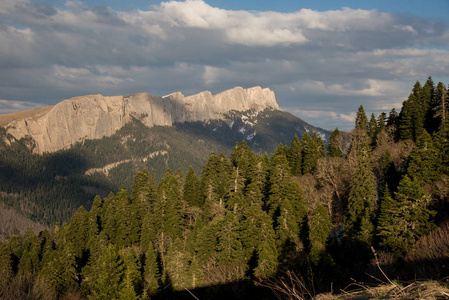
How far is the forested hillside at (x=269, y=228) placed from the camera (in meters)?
28.1

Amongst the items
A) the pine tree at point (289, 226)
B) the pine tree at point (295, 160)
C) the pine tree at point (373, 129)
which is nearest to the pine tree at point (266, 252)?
the pine tree at point (289, 226)

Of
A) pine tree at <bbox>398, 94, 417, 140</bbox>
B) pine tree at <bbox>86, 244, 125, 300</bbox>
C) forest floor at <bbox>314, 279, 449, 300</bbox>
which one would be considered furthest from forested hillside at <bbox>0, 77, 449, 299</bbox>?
forest floor at <bbox>314, 279, 449, 300</bbox>

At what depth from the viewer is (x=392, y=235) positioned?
2969 cm

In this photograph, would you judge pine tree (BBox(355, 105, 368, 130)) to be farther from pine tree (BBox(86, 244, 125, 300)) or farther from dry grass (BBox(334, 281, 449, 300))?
dry grass (BBox(334, 281, 449, 300))

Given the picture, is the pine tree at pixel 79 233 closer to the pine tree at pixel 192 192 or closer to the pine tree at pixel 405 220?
the pine tree at pixel 192 192

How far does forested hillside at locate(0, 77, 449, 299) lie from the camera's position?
2812cm

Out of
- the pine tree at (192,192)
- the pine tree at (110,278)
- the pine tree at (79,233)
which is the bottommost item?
the pine tree at (79,233)

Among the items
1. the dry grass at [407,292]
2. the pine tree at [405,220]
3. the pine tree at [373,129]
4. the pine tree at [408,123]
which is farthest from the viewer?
the pine tree at [373,129]

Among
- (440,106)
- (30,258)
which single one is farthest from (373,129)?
(30,258)

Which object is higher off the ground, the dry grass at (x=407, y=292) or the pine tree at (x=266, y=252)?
the dry grass at (x=407, y=292)

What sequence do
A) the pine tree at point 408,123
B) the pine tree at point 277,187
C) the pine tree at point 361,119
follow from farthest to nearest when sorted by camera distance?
the pine tree at point 361,119 < the pine tree at point 408,123 < the pine tree at point 277,187

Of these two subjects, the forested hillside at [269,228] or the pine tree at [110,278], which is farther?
the forested hillside at [269,228]

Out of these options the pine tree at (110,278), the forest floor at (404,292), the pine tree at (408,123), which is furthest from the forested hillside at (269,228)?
the forest floor at (404,292)

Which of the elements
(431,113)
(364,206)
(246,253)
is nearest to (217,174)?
(246,253)
